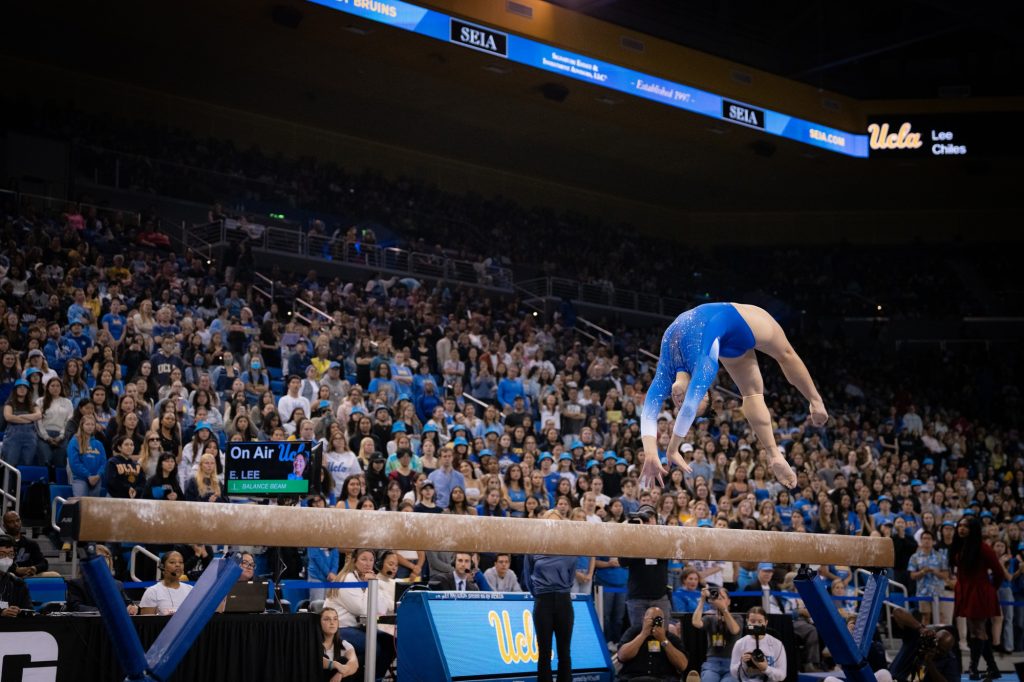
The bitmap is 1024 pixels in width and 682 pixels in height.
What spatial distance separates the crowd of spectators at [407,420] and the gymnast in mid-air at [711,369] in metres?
1.14

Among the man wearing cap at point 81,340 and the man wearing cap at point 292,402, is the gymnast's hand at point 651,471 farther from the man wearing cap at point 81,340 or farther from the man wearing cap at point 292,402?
the man wearing cap at point 81,340

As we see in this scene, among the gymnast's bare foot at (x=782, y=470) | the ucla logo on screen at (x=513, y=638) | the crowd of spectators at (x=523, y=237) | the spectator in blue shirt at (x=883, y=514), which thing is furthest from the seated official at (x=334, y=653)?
the crowd of spectators at (x=523, y=237)

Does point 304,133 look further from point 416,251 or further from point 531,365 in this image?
point 531,365

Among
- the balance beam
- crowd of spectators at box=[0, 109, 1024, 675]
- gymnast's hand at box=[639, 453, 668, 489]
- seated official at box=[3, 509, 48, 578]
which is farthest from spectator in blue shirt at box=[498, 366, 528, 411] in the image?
gymnast's hand at box=[639, 453, 668, 489]

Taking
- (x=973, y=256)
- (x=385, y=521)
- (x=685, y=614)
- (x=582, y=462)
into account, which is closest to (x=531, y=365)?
(x=582, y=462)

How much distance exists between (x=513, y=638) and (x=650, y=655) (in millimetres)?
1137

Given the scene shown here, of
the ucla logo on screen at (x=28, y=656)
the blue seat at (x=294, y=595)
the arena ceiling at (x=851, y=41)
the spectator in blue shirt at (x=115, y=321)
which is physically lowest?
the blue seat at (x=294, y=595)

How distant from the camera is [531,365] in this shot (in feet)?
52.7

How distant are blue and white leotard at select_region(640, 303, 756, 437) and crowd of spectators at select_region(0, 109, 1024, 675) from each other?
1265 millimetres

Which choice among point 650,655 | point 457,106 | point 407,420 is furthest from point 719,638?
point 457,106

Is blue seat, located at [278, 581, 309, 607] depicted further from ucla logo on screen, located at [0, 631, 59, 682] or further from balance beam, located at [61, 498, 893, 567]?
balance beam, located at [61, 498, 893, 567]

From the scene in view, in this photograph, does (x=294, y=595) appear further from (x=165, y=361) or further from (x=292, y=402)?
(x=165, y=361)

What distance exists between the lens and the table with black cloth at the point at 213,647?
6.29 meters

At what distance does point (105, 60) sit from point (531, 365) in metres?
9.98
